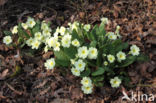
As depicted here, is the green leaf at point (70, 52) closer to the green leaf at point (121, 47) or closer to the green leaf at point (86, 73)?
the green leaf at point (86, 73)

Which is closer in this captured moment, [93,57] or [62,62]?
[93,57]

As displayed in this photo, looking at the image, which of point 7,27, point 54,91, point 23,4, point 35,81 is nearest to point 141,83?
point 54,91

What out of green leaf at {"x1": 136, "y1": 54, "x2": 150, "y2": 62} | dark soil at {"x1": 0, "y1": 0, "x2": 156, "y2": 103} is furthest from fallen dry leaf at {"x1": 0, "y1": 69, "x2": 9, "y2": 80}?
green leaf at {"x1": 136, "y1": 54, "x2": 150, "y2": 62}

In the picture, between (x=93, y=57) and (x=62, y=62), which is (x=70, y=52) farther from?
(x=93, y=57)

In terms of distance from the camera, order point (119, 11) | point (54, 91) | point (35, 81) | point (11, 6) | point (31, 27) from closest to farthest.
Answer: point (54, 91) → point (35, 81) → point (31, 27) → point (119, 11) → point (11, 6)

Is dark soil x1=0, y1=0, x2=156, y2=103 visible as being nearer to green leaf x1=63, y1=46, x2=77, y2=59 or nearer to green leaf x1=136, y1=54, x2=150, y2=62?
green leaf x1=136, y1=54, x2=150, y2=62

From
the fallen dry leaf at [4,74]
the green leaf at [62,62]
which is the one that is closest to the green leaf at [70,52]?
the green leaf at [62,62]

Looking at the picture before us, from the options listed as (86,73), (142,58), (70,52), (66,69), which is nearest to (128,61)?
(142,58)

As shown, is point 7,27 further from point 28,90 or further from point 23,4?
point 28,90

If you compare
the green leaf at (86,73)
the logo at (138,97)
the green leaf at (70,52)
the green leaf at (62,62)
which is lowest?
the logo at (138,97)

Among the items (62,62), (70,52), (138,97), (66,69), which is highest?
(70,52)

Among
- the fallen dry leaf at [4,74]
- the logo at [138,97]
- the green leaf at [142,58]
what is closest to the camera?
the logo at [138,97]
